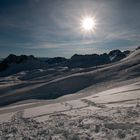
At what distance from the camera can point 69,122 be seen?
8516 mm

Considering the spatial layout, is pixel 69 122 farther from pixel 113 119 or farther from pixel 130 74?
pixel 130 74

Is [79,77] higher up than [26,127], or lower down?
higher up

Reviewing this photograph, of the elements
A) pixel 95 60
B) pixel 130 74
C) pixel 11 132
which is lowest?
pixel 11 132

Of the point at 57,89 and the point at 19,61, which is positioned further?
the point at 19,61

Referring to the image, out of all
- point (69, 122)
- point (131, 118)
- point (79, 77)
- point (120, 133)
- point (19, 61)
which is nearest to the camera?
point (120, 133)

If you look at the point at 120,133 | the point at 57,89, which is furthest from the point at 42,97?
the point at 120,133

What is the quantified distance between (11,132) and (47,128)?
1.26 meters

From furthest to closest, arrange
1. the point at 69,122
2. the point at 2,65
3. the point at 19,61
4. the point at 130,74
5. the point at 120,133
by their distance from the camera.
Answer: the point at 19,61, the point at 2,65, the point at 130,74, the point at 69,122, the point at 120,133

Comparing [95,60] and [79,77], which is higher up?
[95,60]

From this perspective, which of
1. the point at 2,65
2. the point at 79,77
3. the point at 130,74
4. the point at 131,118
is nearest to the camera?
the point at 131,118

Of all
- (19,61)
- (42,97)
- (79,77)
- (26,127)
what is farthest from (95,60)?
(26,127)

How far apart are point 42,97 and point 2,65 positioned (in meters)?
103

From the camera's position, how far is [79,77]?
127ft

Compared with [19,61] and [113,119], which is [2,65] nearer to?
[19,61]
